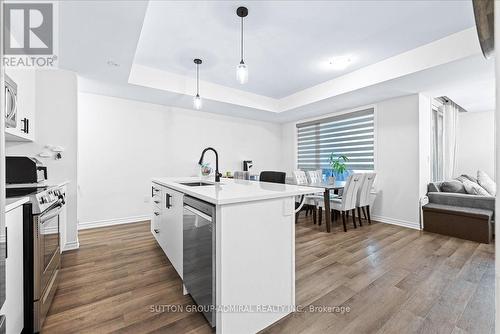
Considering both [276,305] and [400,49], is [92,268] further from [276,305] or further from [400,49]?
[400,49]

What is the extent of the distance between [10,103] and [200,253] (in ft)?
6.60

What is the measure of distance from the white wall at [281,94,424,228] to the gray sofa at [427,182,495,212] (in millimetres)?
206

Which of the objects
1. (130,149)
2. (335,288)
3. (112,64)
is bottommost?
(335,288)

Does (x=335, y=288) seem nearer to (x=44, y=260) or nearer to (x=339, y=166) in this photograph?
(x=44, y=260)

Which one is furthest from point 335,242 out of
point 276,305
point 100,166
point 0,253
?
point 100,166

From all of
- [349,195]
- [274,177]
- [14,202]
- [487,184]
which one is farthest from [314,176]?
[14,202]

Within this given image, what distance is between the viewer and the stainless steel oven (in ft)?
4.45

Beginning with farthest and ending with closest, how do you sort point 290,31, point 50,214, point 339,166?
1. point 339,166
2. point 290,31
3. point 50,214

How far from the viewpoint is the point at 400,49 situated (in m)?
2.85

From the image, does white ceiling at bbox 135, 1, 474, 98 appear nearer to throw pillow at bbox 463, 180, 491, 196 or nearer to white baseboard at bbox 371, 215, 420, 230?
throw pillow at bbox 463, 180, 491, 196

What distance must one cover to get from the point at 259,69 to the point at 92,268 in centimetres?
340

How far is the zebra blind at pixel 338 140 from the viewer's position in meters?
4.43

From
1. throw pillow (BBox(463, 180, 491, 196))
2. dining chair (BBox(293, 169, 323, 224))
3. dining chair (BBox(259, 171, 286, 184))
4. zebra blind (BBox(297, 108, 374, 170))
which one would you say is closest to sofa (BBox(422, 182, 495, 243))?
throw pillow (BBox(463, 180, 491, 196))

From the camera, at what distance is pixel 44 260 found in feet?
4.92
